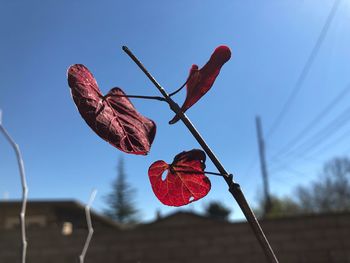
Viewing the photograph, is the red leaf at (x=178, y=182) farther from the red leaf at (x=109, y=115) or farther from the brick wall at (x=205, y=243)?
the brick wall at (x=205, y=243)

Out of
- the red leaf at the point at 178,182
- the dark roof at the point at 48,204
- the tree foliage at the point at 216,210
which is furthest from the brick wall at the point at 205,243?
the tree foliage at the point at 216,210

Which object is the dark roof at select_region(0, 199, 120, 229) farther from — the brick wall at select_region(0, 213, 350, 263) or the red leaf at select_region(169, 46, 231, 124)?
the red leaf at select_region(169, 46, 231, 124)

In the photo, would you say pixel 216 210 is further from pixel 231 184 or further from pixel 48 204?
pixel 231 184

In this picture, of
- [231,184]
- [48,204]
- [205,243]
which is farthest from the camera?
[48,204]

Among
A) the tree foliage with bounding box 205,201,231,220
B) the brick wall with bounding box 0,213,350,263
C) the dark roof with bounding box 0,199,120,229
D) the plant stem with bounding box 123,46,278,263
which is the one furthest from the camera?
the tree foliage with bounding box 205,201,231,220

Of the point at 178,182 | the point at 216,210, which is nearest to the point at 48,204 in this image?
the point at 178,182

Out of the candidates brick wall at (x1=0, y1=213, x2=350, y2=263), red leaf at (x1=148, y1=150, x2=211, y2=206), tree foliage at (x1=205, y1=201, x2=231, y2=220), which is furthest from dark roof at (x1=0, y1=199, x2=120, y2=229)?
tree foliage at (x1=205, y1=201, x2=231, y2=220)
